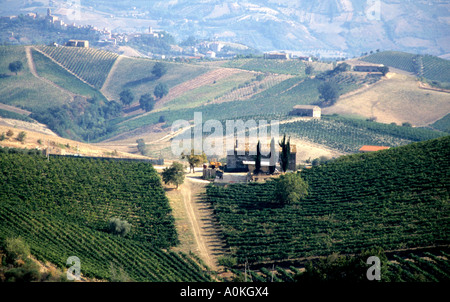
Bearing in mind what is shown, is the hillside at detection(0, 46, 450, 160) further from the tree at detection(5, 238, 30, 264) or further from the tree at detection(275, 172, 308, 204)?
the tree at detection(5, 238, 30, 264)

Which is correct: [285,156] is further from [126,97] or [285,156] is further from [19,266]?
[126,97]

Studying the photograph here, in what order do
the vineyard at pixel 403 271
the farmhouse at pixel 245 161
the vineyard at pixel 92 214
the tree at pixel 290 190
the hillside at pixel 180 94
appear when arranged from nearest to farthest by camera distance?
the vineyard at pixel 403 271
the vineyard at pixel 92 214
the tree at pixel 290 190
the farmhouse at pixel 245 161
the hillside at pixel 180 94

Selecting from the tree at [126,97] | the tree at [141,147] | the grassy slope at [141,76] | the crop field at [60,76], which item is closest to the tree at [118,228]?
the tree at [141,147]

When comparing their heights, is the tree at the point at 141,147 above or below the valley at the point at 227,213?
below

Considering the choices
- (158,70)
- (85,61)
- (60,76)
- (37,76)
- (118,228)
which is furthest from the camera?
(85,61)

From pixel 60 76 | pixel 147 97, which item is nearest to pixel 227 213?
pixel 147 97

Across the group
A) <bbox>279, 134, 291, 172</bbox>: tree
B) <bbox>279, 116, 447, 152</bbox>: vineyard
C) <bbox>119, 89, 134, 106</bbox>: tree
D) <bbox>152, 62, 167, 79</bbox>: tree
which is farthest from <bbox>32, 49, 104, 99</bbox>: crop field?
<bbox>279, 134, 291, 172</bbox>: tree

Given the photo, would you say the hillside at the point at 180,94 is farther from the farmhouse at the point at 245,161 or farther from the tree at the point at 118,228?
the tree at the point at 118,228
